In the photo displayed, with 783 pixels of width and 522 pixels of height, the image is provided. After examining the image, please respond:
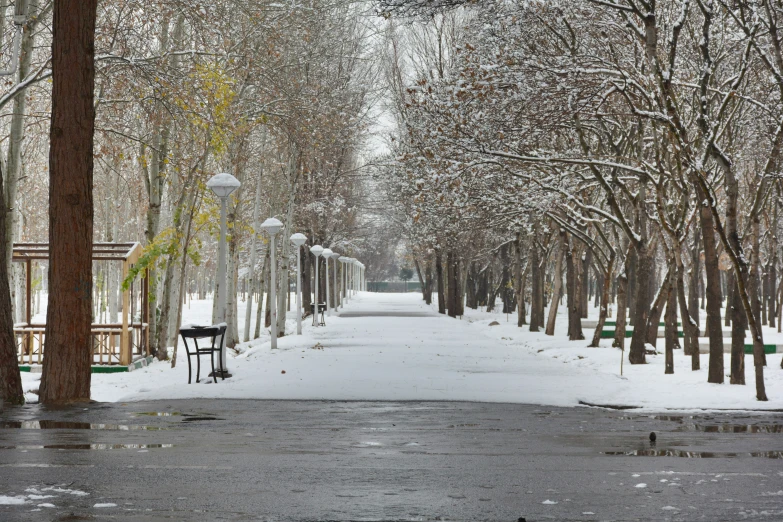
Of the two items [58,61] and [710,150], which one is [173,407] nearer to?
[58,61]

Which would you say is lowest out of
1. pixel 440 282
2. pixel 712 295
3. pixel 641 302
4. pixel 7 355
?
pixel 7 355

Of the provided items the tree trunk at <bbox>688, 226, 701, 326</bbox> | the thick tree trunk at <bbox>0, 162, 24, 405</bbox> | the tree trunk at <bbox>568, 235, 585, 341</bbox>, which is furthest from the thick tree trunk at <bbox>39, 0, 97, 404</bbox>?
the tree trunk at <bbox>688, 226, 701, 326</bbox>

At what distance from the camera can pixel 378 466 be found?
7.91 meters

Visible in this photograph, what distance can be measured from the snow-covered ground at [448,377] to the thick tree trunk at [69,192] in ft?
6.18

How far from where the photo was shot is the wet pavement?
623cm

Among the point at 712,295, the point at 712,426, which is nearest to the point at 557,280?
the point at 712,295

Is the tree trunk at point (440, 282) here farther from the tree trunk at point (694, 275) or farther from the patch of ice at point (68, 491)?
the patch of ice at point (68, 491)

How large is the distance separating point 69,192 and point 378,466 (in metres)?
6.46

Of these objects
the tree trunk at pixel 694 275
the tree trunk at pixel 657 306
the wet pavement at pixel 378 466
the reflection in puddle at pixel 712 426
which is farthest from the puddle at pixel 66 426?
the tree trunk at pixel 694 275

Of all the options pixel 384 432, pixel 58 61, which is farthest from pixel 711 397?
pixel 58 61

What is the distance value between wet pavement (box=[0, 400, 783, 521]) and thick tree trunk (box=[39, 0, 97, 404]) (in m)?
0.91

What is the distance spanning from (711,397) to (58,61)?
1073cm

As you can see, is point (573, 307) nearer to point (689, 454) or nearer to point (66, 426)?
point (689, 454)

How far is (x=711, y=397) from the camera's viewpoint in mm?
15062
